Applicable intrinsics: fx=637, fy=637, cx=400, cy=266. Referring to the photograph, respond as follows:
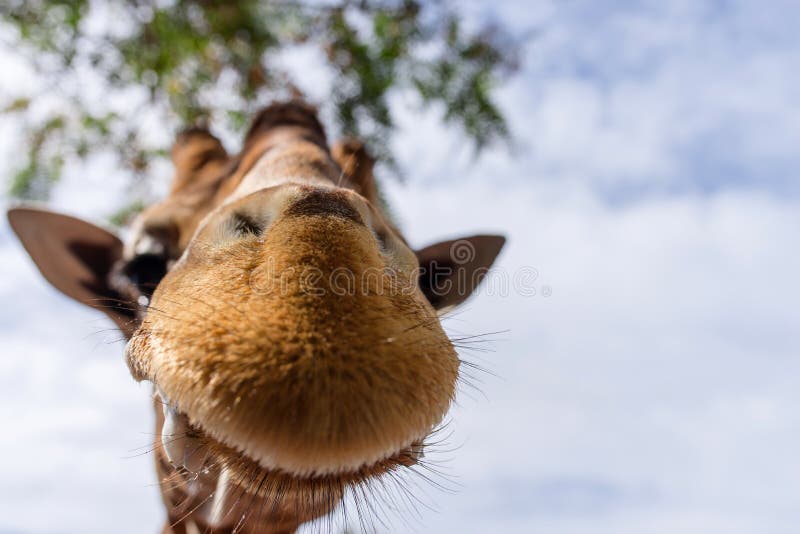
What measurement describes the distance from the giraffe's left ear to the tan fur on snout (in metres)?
1.23

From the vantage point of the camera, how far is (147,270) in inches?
100

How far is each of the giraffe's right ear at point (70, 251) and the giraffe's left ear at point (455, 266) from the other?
52.3 inches

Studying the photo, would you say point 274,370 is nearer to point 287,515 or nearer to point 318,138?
point 287,515

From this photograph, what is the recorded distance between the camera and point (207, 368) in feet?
4.32

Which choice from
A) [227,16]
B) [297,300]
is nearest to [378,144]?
[227,16]

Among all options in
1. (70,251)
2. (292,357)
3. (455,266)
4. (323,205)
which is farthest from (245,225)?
(70,251)

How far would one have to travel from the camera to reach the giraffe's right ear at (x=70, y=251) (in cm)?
277

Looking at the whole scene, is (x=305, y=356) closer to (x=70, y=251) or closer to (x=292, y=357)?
(x=292, y=357)

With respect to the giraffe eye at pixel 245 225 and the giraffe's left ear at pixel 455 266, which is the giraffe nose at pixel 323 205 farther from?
the giraffe's left ear at pixel 455 266

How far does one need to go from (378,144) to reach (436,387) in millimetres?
3836

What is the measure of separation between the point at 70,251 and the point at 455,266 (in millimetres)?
1734

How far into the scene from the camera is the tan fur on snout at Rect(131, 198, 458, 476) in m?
1.24

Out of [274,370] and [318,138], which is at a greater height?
[318,138]

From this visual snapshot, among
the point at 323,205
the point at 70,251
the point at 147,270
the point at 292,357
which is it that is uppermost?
the point at 70,251
